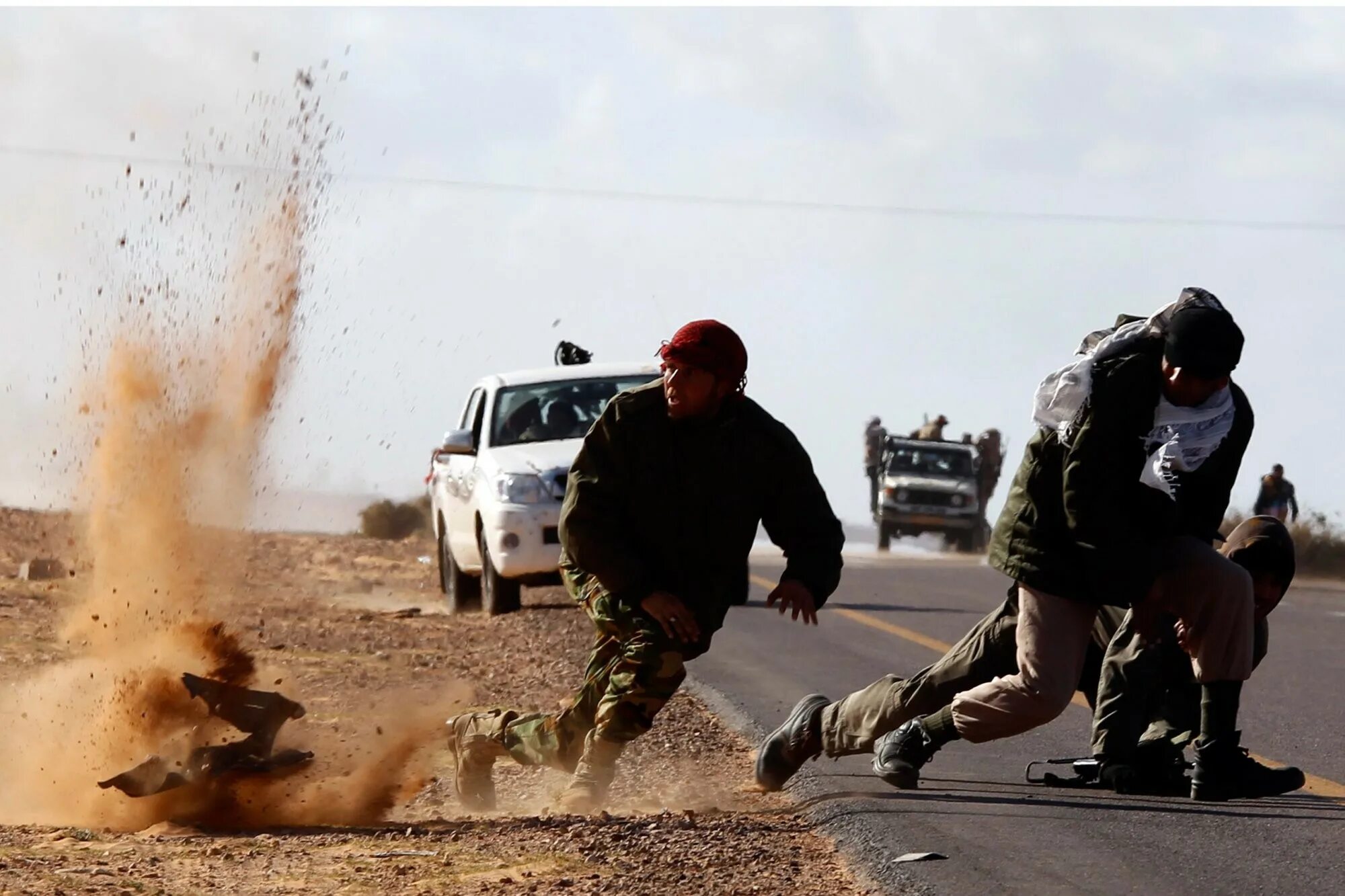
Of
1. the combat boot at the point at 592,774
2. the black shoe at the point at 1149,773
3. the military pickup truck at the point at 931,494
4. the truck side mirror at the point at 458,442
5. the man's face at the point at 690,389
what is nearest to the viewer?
the man's face at the point at 690,389

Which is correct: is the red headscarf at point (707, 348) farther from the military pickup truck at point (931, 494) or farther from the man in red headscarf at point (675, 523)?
the military pickup truck at point (931, 494)

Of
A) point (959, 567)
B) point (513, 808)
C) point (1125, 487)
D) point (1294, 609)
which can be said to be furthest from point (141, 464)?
point (959, 567)

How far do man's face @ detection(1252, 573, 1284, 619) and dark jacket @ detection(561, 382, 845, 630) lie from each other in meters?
1.41

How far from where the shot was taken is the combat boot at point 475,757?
7164 mm

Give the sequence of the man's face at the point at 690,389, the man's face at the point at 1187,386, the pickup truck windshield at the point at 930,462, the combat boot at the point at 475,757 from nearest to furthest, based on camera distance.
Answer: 1. the man's face at the point at 1187,386
2. the man's face at the point at 690,389
3. the combat boot at the point at 475,757
4. the pickup truck windshield at the point at 930,462

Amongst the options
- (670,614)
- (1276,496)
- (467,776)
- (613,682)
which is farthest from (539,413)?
(1276,496)

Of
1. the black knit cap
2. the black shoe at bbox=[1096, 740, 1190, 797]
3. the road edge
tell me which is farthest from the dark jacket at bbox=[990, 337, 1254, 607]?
the black shoe at bbox=[1096, 740, 1190, 797]

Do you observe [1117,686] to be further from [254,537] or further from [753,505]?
[254,537]

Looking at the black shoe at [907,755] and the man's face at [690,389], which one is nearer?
the man's face at [690,389]

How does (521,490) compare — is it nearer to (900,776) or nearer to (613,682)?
(900,776)

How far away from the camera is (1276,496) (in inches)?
1236

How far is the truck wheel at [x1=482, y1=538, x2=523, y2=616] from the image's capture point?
1586cm

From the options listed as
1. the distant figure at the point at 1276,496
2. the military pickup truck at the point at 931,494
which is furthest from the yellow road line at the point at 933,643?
the military pickup truck at the point at 931,494

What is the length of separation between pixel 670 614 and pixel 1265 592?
197cm
